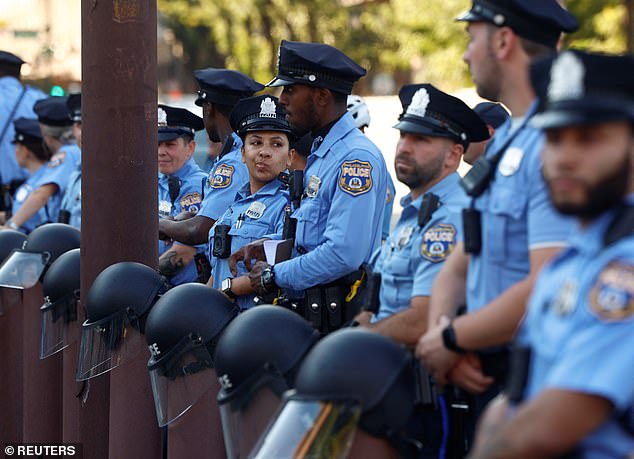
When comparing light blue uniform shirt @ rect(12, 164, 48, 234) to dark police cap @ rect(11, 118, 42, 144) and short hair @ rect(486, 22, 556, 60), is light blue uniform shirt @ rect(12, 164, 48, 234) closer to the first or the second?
dark police cap @ rect(11, 118, 42, 144)

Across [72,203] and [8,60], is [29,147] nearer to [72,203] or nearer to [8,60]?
[8,60]

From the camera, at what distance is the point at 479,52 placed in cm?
353

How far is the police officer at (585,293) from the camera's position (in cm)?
232

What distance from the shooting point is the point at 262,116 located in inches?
220

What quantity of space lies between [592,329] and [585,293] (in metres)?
0.08

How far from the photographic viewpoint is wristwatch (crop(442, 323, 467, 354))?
10.6 ft

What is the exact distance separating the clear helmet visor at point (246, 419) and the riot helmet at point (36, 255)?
268 cm

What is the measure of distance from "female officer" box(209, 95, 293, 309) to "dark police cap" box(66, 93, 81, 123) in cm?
323

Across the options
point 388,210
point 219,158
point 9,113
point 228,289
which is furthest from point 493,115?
point 9,113

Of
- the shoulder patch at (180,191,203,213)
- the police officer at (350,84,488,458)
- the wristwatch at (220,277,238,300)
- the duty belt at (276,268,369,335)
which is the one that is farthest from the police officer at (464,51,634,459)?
the shoulder patch at (180,191,203,213)

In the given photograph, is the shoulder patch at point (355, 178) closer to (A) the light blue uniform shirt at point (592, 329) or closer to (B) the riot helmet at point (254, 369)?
(B) the riot helmet at point (254, 369)


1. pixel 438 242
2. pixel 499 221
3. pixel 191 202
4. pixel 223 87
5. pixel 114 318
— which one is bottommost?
pixel 114 318

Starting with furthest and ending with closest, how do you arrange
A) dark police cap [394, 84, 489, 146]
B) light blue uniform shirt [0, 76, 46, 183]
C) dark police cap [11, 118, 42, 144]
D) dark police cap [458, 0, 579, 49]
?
light blue uniform shirt [0, 76, 46, 183], dark police cap [11, 118, 42, 144], dark police cap [394, 84, 489, 146], dark police cap [458, 0, 579, 49]

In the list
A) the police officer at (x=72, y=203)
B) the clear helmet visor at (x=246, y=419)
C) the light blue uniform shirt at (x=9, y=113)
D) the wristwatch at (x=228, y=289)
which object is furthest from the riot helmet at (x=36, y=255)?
the light blue uniform shirt at (x=9, y=113)
